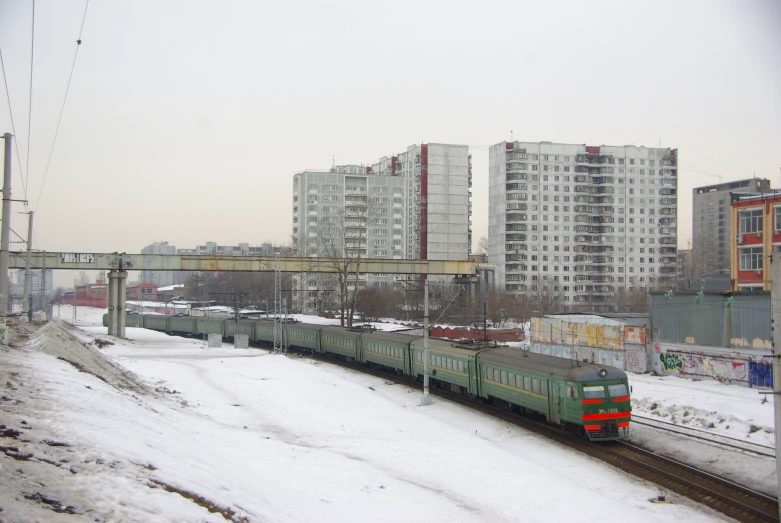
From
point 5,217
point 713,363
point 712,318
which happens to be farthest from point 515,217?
point 5,217

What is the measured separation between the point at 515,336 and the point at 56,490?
54088 millimetres

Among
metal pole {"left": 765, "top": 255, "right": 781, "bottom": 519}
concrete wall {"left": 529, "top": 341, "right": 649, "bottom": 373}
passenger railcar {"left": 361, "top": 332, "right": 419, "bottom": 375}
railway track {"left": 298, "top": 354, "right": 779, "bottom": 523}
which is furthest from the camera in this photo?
concrete wall {"left": 529, "top": 341, "right": 649, "bottom": 373}

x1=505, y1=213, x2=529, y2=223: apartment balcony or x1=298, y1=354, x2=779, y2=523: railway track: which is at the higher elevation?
x1=505, y1=213, x2=529, y2=223: apartment balcony

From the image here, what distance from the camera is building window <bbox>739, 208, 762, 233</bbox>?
141ft

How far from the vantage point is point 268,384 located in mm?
32188

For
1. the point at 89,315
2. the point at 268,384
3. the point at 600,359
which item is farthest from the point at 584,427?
the point at 89,315

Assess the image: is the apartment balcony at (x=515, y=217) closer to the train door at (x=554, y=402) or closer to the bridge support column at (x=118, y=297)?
the bridge support column at (x=118, y=297)

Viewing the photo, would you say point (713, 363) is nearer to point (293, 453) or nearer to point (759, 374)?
point (759, 374)

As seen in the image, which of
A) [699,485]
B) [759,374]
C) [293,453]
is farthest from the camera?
[759,374]

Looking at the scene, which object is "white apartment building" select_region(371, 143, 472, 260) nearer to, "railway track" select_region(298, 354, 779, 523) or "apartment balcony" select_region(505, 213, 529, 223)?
"apartment balcony" select_region(505, 213, 529, 223)

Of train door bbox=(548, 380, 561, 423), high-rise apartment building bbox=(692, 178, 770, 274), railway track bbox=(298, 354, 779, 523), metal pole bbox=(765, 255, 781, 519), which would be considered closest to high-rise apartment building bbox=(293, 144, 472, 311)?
high-rise apartment building bbox=(692, 178, 770, 274)

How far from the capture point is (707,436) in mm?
22297

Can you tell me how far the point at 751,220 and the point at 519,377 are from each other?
28.2 meters

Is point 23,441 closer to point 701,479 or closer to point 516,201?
point 701,479
